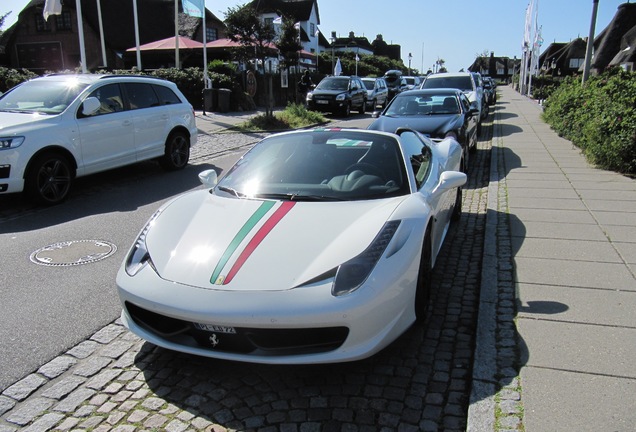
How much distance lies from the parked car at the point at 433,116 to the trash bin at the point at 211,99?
44.2 ft

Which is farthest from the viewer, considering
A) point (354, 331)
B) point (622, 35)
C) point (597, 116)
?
point (622, 35)

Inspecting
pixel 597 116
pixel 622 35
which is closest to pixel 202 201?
pixel 597 116

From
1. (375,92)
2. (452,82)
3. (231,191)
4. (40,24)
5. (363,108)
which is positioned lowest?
(363,108)

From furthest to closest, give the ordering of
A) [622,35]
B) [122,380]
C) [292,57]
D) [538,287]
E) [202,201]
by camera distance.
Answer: [622,35] → [292,57] → [538,287] → [202,201] → [122,380]

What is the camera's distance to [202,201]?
13.5 ft

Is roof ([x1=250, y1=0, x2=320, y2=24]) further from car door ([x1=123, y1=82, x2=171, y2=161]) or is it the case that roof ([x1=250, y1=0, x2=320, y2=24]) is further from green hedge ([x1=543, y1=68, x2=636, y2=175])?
car door ([x1=123, y1=82, x2=171, y2=161])

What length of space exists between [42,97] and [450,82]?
40.6 feet

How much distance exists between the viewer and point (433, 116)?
1032 centimetres

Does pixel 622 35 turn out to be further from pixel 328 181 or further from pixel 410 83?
pixel 328 181

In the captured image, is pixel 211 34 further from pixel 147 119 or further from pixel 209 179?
pixel 209 179

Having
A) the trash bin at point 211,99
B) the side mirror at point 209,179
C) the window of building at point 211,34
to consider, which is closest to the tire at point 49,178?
the side mirror at point 209,179

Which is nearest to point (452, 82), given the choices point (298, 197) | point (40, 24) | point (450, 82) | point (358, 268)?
point (450, 82)

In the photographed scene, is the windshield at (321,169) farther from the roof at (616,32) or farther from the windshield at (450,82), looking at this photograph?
the roof at (616,32)

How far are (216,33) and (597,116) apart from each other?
43652mm
